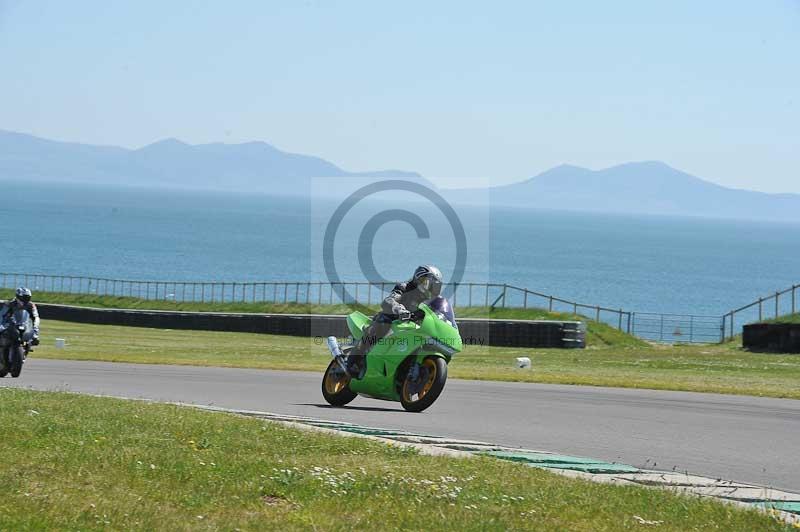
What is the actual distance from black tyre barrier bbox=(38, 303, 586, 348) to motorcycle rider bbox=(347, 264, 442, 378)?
2036 cm

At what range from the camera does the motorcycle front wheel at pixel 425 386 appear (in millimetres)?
14945

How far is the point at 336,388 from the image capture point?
54.3 feet

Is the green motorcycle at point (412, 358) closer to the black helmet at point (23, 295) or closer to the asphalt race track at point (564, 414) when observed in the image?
the asphalt race track at point (564, 414)

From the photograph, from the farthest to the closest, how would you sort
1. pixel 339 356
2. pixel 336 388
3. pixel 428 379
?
pixel 336 388 → pixel 339 356 → pixel 428 379

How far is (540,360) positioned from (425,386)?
15.5 metres

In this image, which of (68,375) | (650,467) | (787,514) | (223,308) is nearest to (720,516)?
(787,514)

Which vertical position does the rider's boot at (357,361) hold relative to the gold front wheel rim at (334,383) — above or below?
above

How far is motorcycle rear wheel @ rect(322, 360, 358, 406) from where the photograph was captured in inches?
643

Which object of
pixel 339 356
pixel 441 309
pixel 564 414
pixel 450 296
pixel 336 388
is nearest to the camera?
pixel 441 309

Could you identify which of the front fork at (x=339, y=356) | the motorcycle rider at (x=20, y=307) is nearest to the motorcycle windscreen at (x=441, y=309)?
the front fork at (x=339, y=356)

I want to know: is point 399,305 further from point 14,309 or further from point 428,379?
point 14,309

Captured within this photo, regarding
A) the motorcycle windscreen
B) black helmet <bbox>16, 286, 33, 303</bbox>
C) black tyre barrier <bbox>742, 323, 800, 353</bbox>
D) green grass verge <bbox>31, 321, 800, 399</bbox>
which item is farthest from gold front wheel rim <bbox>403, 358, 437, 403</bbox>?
black tyre barrier <bbox>742, 323, 800, 353</bbox>

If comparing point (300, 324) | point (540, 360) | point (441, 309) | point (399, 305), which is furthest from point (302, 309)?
point (399, 305)

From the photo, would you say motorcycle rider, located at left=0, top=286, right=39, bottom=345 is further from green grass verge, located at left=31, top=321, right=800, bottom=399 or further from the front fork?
the front fork
